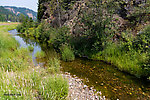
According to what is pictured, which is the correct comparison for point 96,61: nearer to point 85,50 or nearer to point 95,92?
point 85,50

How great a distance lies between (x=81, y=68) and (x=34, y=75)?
4.51 meters

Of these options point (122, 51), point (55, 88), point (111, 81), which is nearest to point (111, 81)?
point (111, 81)

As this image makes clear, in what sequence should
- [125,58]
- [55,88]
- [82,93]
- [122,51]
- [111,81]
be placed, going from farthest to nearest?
[122,51], [125,58], [111,81], [82,93], [55,88]

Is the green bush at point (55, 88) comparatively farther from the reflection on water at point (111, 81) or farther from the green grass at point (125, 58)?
the green grass at point (125, 58)

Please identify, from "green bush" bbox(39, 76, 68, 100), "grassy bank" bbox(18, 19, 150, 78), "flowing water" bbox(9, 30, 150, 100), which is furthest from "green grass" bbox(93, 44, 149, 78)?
"green bush" bbox(39, 76, 68, 100)

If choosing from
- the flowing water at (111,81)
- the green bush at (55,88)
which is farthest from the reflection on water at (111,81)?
the green bush at (55,88)

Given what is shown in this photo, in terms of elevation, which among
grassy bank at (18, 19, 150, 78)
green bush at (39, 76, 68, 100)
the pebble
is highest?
grassy bank at (18, 19, 150, 78)

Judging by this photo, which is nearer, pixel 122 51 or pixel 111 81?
pixel 111 81

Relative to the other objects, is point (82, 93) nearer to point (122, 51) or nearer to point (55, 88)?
point (55, 88)

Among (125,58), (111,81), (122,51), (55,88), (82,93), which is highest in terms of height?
(122,51)

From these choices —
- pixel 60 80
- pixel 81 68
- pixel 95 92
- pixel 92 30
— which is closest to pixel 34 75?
pixel 60 80

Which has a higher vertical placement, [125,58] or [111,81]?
[125,58]

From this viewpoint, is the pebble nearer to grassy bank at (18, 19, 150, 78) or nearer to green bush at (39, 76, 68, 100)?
green bush at (39, 76, 68, 100)

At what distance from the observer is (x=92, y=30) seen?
10.2 meters
